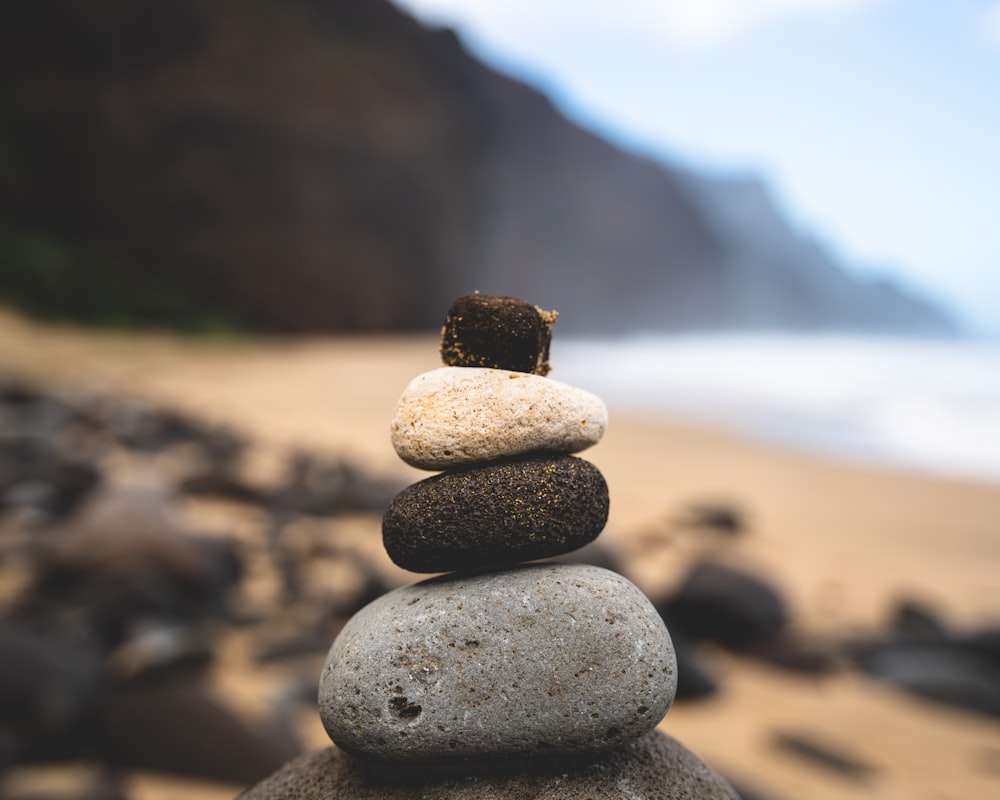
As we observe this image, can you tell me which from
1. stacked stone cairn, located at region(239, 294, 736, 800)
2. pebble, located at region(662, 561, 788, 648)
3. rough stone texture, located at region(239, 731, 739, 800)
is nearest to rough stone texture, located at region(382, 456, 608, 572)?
Answer: stacked stone cairn, located at region(239, 294, 736, 800)

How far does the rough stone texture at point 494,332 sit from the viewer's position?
2.12 m

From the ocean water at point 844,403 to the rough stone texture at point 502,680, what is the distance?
6.34 m

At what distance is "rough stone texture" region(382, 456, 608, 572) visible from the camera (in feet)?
6.67

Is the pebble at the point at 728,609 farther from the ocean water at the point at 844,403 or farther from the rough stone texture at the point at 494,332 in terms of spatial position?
the ocean water at the point at 844,403

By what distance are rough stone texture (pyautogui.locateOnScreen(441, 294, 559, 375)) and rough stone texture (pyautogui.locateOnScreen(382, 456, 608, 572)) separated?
32 centimetres

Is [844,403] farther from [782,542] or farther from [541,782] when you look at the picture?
[541,782]

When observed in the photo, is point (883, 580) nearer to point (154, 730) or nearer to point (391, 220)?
point (154, 730)

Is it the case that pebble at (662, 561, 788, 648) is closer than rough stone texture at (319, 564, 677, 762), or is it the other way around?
rough stone texture at (319, 564, 677, 762)

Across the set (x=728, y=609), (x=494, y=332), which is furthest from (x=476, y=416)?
(x=728, y=609)

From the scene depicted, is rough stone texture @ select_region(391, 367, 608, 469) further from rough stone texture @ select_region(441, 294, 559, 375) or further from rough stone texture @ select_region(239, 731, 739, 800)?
rough stone texture @ select_region(239, 731, 739, 800)

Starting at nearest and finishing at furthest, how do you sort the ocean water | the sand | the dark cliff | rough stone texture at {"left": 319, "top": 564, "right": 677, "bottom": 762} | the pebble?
rough stone texture at {"left": 319, "top": 564, "right": 677, "bottom": 762} → the sand → the pebble → the ocean water → the dark cliff

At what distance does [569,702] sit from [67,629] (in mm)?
3207

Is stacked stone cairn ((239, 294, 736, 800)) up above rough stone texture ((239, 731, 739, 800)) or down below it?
above

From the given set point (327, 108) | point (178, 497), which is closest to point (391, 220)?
point (327, 108)
